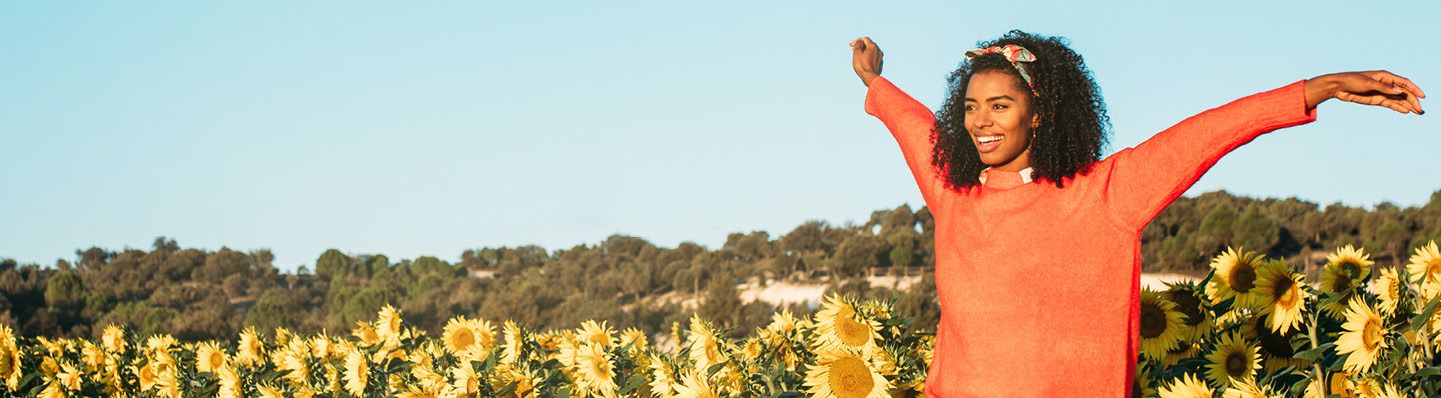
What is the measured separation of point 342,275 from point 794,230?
18606mm

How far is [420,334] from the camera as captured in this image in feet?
16.4

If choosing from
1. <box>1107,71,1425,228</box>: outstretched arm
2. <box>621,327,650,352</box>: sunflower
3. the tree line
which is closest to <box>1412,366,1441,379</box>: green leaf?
<box>1107,71,1425,228</box>: outstretched arm

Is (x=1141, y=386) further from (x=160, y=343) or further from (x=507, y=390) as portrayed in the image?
(x=160, y=343)

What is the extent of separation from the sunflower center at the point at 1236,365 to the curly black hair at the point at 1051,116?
100cm

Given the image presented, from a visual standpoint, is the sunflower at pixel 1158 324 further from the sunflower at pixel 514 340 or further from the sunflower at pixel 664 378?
the sunflower at pixel 514 340

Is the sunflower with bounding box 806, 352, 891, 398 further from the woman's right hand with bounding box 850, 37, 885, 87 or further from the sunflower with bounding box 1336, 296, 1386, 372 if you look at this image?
the sunflower with bounding box 1336, 296, 1386, 372

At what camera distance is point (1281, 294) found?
2.79m

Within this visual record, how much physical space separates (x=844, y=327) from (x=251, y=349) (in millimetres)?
3763

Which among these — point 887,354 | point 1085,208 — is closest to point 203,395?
point 887,354

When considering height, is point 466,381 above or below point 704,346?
below

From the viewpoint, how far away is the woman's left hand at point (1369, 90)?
1.82m

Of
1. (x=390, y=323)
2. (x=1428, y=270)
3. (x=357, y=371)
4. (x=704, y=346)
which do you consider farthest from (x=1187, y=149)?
(x=390, y=323)

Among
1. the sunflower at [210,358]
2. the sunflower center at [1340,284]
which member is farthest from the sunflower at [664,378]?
the sunflower at [210,358]

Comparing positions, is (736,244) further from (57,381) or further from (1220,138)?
(1220,138)
